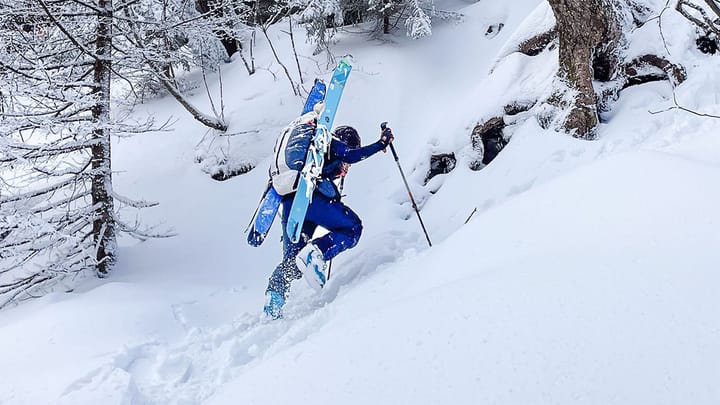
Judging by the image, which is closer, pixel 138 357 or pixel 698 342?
pixel 698 342

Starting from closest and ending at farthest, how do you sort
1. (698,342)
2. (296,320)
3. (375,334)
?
(698,342) < (375,334) < (296,320)

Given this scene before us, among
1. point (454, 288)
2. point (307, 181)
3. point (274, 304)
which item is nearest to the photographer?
point (454, 288)

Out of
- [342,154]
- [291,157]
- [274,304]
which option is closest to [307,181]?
[291,157]

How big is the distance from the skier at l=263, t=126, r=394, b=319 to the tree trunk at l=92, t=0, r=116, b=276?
9.82 ft

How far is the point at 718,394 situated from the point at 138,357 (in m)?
4.22

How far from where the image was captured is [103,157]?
22.0ft

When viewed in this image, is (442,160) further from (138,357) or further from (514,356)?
(514,356)

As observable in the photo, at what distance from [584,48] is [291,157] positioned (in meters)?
3.75

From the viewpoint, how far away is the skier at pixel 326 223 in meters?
5.09

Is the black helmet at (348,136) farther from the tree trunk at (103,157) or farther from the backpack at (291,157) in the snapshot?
the tree trunk at (103,157)

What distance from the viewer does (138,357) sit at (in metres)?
4.30

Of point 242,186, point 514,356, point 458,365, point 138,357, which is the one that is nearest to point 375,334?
point 458,365

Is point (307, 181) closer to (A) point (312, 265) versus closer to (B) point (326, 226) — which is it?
(B) point (326, 226)

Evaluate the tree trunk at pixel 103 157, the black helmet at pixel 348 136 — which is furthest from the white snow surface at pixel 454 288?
the black helmet at pixel 348 136
